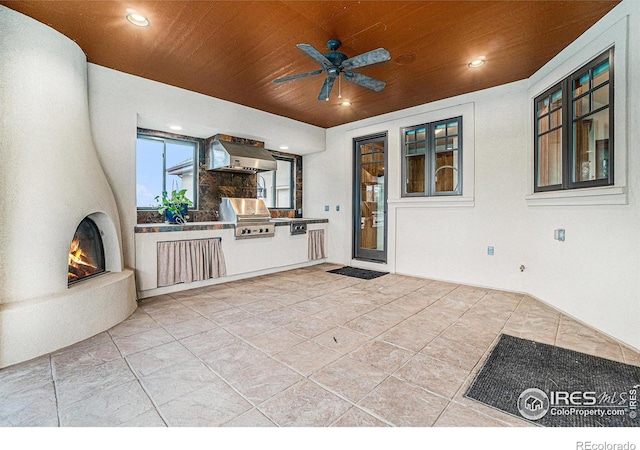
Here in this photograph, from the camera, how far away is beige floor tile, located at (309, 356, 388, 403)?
1.77 metres

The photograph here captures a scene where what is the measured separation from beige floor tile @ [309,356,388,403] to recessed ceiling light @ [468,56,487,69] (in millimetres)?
3401

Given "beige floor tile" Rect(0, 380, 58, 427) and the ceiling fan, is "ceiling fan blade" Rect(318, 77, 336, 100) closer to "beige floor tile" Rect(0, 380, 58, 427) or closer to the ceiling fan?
the ceiling fan

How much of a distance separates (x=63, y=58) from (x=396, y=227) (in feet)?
15.4

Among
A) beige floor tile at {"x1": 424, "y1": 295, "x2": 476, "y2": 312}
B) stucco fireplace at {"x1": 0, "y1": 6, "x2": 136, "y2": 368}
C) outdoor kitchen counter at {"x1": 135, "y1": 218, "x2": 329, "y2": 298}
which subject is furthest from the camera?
outdoor kitchen counter at {"x1": 135, "y1": 218, "x2": 329, "y2": 298}

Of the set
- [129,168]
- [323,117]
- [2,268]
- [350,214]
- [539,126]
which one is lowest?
[2,268]

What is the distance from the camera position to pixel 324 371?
78.5 inches

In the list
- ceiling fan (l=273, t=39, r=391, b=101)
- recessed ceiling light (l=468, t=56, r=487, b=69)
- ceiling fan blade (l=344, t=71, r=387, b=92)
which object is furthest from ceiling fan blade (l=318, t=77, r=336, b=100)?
recessed ceiling light (l=468, t=56, r=487, b=69)

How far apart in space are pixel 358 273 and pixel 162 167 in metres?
3.59

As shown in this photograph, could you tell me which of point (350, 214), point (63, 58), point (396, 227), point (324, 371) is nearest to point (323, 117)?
point (350, 214)

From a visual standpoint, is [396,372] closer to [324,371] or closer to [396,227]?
[324,371]

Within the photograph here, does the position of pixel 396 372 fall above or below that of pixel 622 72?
below

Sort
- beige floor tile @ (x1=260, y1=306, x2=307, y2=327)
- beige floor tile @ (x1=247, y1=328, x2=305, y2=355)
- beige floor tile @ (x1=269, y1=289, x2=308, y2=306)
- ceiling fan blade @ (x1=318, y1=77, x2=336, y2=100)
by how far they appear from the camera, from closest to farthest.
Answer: beige floor tile @ (x1=247, y1=328, x2=305, y2=355) < beige floor tile @ (x1=260, y1=306, x2=307, y2=327) < ceiling fan blade @ (x1=318, y1=77, x2=336, y2=100) < beige floor tile @ (x1=269, y1=289, x2=308, y2=306)

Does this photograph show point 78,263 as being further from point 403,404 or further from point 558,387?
point 558,387

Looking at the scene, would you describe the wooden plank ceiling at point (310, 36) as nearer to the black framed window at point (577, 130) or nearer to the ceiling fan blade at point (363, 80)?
the ceiling fan blade at point (363, 80)
